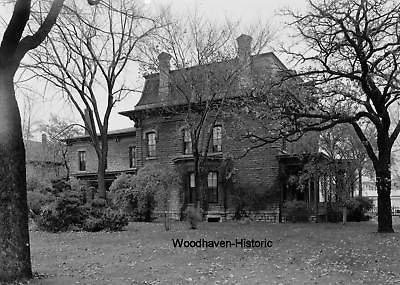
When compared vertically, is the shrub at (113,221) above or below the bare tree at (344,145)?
below

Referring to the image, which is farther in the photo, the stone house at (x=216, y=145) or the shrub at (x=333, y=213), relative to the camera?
the shrub at (x=333, y=213)

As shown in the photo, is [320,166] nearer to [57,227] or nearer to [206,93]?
[206,93]

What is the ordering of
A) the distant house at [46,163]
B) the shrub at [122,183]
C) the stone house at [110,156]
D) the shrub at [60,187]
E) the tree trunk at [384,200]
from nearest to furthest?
1. the tree trunk at [384,200]
2. the shrub at [60,187]
3. the shrub at [122,183]
4. the stone house at [110,156]
5. the distant house at [46,163]

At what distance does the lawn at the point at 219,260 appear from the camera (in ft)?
30.5

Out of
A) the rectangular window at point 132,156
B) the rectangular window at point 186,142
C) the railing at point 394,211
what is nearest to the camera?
the rectangular window at point 186,142

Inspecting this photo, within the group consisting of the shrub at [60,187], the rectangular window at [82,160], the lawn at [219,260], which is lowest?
the lawn at [219,260]

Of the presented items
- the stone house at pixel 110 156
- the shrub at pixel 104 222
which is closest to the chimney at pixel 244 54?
the shrub at pixel 104 222

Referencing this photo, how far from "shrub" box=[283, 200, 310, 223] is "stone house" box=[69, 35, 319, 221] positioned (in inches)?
40.9

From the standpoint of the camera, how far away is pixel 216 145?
93.4ft

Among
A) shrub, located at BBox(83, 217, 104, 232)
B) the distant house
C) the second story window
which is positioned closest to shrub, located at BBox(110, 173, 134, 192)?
the second story window

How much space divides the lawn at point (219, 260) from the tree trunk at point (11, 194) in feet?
1.74

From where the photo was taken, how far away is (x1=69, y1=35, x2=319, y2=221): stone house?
72.5 ft

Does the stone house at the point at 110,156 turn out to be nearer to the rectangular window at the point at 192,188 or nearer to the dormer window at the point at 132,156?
the dormer window at the point at 132,156

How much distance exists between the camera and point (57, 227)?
19.8 m
